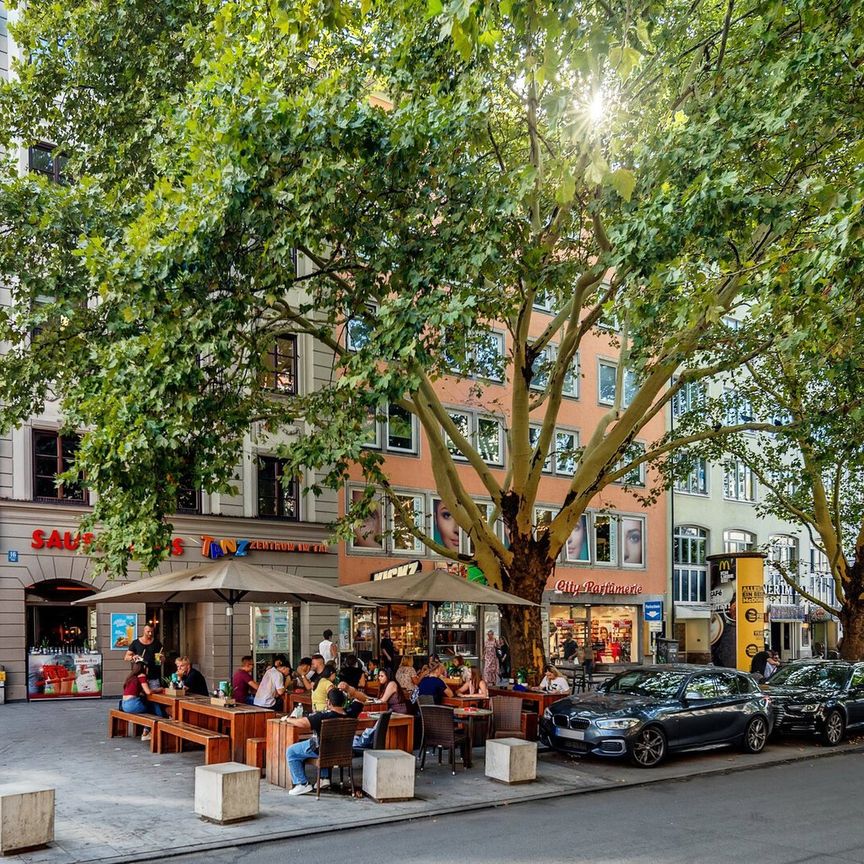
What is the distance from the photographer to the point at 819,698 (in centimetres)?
1873

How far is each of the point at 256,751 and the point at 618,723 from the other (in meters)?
5.35

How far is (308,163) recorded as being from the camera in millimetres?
13312

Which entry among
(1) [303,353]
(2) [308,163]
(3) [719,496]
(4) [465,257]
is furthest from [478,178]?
(3) [719,496]

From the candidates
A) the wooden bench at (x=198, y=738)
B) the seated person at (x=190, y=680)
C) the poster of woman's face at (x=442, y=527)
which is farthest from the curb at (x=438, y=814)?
the poster of woman's face at (x=442, y=527)

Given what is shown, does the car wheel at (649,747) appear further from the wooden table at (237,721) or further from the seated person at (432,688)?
the wooden table at (237,721)

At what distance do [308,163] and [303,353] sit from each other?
14.8 meters

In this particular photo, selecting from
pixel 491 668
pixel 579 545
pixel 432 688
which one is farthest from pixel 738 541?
pixel 432 688

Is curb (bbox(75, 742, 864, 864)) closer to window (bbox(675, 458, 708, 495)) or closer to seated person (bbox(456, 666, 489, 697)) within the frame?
seated person (bbox(456, 666, 489, 697))

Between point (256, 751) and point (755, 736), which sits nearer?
point (256, 751)

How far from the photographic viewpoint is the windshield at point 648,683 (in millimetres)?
15984

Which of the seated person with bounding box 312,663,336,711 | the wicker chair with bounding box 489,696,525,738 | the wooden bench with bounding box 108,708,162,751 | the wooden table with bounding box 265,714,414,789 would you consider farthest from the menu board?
the seated person with bounding box 312,663,336,711

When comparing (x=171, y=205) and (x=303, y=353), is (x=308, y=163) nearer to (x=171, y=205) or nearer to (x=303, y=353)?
(x=171, y=205)

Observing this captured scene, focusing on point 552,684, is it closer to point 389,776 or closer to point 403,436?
point 389,776

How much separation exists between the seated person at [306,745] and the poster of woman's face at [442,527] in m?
18.5
